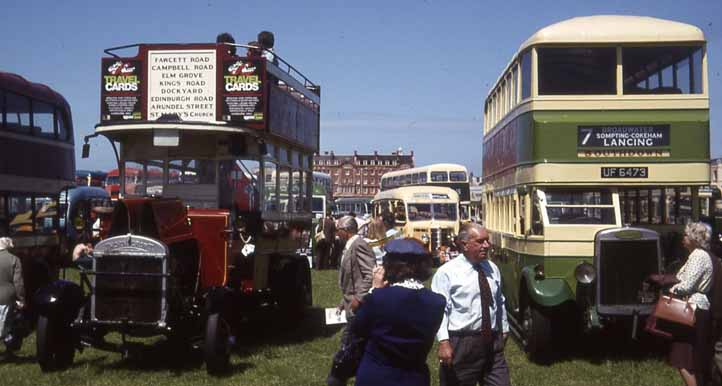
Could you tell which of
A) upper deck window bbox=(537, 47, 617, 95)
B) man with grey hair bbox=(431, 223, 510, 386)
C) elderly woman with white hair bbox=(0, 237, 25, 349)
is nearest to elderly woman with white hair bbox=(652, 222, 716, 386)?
man with grey hair bbox=(431, 223, 510, 386)

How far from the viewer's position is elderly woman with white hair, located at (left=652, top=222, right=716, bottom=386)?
7391 mm

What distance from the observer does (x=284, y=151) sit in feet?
41.3

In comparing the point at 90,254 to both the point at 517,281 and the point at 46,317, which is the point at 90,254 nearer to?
the point at 46,317

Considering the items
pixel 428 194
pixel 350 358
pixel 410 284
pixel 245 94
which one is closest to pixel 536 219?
pixel 245 94

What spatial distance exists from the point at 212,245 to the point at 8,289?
2396mm

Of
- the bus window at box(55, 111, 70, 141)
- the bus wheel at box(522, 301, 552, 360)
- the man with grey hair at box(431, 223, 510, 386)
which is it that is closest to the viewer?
the man with grey hair at box(431, 223, 510, 386)

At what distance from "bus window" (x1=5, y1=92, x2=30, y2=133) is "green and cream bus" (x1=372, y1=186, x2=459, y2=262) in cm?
1672

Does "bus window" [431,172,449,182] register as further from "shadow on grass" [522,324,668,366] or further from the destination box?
the destination box

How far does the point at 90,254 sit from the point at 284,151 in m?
3.90

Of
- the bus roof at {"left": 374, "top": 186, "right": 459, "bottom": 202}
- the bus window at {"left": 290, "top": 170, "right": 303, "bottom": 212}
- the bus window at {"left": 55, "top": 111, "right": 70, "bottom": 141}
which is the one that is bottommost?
the bus window at {"left": 290, "top": 170, "right": 303, "bottom": 212}

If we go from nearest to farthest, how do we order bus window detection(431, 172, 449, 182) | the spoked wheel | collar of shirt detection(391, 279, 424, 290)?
collar of shirt detection(391, 279, 424, 290) < the spoked wheel < bus window detection(431, 172, 449, 182)

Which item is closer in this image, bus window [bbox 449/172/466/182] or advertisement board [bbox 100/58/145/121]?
advertisement board [bbox 100/58/145/121]

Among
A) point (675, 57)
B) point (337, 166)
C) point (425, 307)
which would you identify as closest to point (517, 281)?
point (675, 57)

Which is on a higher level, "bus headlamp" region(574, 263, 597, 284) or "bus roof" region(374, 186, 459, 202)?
"bus roof" region(374, 186, 459, 202)
